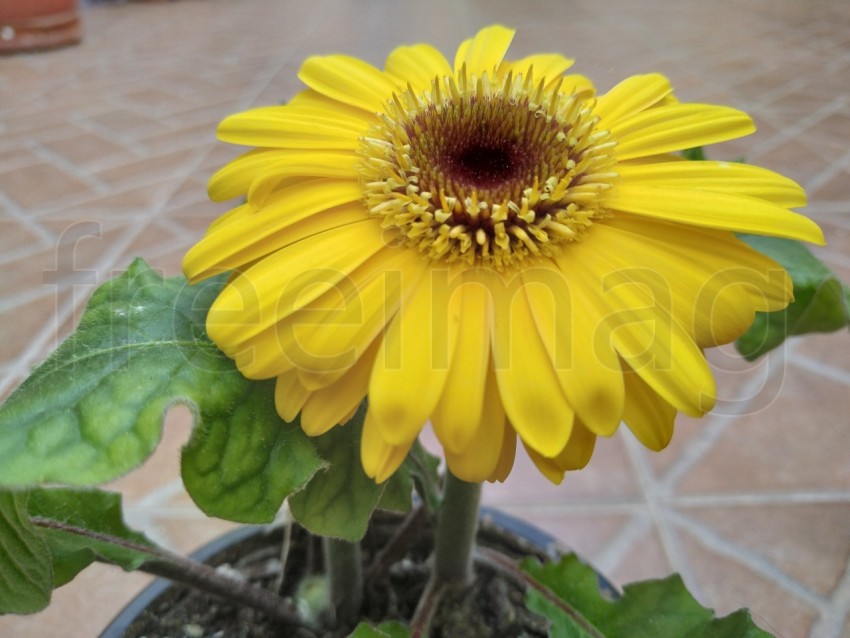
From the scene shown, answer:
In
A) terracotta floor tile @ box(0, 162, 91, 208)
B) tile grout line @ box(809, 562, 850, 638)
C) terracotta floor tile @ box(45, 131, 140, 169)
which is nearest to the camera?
tile grout line @ box(809, 562, 850, 638)

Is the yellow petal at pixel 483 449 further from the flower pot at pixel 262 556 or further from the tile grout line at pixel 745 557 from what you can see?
the tile grout line at pixel 745 557

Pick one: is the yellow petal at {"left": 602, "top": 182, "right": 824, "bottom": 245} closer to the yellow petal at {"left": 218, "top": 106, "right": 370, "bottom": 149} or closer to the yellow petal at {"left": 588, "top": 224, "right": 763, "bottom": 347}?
the yellow petal at {"left": 588, "top": 224, "right": 763, "bottom": 347}

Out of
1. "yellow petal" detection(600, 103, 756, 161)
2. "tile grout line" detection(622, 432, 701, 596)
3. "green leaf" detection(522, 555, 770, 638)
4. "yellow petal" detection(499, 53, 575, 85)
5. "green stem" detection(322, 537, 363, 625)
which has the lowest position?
"tile grout line" detection(622, 432, 701, 596)

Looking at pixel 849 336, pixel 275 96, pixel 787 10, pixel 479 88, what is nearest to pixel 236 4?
pixel 275 96

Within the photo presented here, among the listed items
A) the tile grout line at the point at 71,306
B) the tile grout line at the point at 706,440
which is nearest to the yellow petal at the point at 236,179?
the tile grout line at the point at 71,306

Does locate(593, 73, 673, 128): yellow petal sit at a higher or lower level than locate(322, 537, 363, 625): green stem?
higher

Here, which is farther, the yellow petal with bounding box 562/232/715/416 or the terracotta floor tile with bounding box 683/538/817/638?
the terracotta floor tile with bounding box 683/538/817/638

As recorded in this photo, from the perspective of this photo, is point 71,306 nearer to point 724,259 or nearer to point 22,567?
point 22,567

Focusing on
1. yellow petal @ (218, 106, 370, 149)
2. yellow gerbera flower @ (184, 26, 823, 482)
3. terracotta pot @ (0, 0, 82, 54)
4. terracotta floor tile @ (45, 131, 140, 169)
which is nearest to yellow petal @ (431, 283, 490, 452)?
yellow gerbera flower @ (184, 26, 823, 482)
